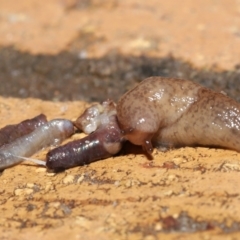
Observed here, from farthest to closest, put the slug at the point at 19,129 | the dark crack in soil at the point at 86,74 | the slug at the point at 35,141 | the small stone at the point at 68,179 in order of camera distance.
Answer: the dark crack in soil at the point at 86,74 < the slug at the point at 19,129 < the slug at the point at 35,141 < the small stone at the point at 68,179

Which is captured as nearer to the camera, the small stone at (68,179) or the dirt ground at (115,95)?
the dirt ground at (115,95)

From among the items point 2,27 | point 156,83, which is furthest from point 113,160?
point 2,27

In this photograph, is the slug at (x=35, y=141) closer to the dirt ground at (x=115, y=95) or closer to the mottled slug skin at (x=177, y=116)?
the dirt ground at (x=115, y=95)

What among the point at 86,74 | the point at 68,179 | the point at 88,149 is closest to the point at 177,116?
the point at 88,149

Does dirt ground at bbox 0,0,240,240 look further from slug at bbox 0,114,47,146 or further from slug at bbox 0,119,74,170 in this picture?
slug at bbox 0,114,47,146

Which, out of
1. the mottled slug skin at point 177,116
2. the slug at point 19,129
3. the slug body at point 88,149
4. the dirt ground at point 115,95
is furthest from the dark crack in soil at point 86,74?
the slug body at point 88,149

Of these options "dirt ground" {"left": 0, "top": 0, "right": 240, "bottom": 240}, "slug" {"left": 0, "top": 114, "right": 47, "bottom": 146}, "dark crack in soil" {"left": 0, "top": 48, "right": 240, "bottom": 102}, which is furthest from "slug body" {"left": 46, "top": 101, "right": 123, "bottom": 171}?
"dark crack in soil" {"left": 0, "top": 48, "right": 240, "bottom": 102}

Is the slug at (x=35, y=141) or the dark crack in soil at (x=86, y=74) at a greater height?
the dark crack in soil at (x=86, y=74)

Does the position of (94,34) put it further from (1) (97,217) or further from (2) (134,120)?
(1) (97,217)
